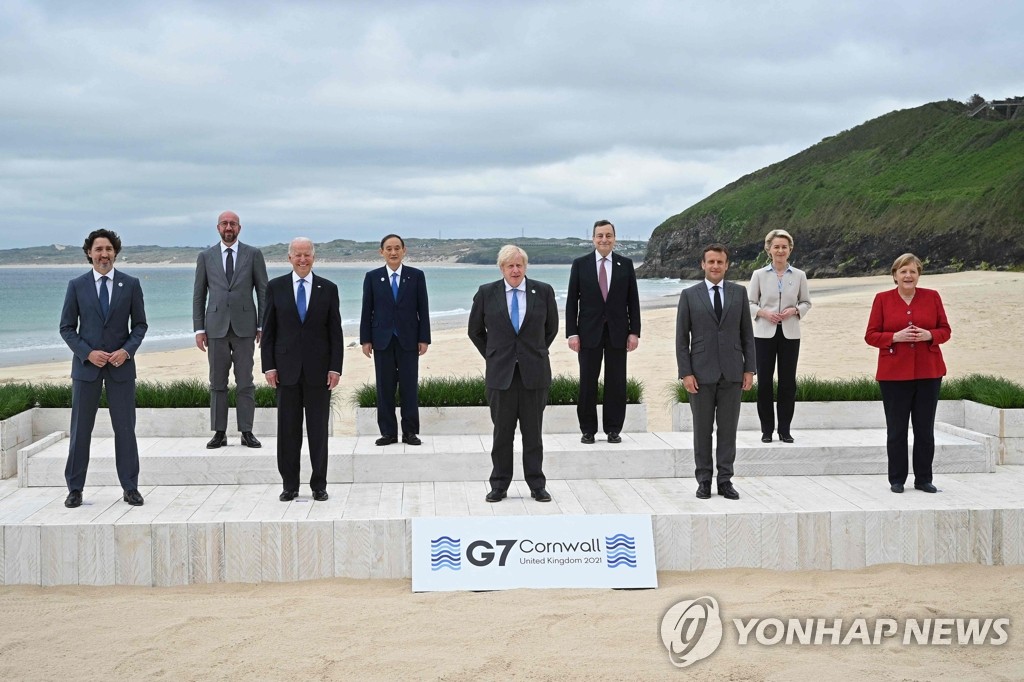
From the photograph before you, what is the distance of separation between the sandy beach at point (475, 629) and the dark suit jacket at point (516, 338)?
1.39 metres

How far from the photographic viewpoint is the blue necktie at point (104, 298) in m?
5.44

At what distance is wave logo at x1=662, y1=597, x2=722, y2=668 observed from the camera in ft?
13.3

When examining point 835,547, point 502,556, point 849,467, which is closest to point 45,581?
point 502,556

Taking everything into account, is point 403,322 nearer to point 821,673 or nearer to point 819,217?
point 821,673

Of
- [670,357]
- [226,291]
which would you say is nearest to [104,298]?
[226,291]

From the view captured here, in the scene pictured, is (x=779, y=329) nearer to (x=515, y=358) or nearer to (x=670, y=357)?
(x=515, y=358)

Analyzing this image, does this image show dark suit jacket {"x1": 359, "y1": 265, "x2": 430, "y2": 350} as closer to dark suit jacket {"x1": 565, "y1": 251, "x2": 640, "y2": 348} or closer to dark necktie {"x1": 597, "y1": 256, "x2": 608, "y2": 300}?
dark suit jacket {"x1": 565, "y1": 251, "x2": 640, "y2": 348}

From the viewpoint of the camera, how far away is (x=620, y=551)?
194 inches

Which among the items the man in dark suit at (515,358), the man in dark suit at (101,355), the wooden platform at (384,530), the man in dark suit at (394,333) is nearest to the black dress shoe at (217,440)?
the wooden platform at (384,530)

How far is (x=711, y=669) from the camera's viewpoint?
12.9 feet

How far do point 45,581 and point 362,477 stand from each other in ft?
6.53

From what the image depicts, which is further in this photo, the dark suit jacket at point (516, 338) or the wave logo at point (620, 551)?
the dark suit jacket at point (516, 338)

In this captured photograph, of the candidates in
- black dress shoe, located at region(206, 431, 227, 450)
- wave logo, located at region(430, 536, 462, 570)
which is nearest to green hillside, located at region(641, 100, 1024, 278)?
black dress shoe, located at region(206, 431, 227, 450)

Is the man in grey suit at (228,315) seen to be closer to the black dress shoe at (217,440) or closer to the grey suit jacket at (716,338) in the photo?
the black dress shoe at (217,440)
